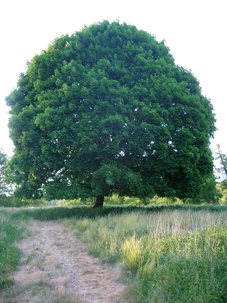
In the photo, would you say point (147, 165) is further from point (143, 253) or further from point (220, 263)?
point (220, 263)

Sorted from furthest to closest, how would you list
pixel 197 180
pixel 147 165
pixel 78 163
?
1. pixel 197 180
2. pixel 147 165
3. pixel 78 163

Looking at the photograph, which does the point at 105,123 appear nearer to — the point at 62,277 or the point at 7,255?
the point at 7,255

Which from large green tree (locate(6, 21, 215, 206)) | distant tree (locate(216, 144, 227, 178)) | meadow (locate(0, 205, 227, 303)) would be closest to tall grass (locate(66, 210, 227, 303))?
meadow (locate(0, 205, 227, 303))

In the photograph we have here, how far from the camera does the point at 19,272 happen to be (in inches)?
200

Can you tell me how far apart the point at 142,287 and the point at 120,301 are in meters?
0.48

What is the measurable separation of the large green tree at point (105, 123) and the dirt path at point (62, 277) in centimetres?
423

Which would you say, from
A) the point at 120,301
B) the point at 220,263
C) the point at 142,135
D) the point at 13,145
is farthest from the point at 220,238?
the point at 13,145

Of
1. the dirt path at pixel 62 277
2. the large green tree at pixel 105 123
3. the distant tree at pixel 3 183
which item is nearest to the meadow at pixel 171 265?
the dirt path at pixel 62 277

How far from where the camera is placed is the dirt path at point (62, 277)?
3.97 m

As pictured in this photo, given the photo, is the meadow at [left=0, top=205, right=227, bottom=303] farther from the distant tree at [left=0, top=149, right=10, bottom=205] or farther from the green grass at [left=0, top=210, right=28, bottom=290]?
the distant tree at [left=0, top=149, right=10, bottom=205]

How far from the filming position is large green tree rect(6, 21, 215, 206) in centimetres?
1147

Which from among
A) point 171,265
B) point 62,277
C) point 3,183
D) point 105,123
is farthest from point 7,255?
point 3,183

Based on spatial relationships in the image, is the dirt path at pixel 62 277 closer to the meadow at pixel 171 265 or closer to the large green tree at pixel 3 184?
the meadow at pixel 171 265

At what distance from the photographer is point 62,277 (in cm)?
476
